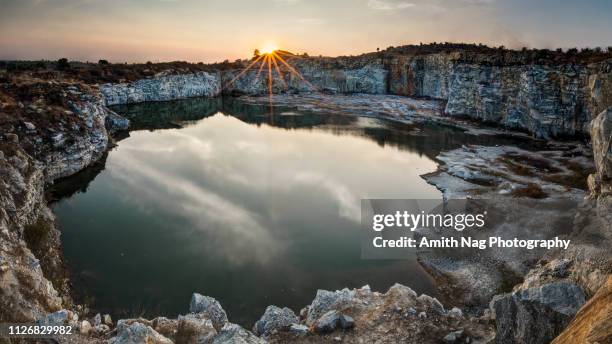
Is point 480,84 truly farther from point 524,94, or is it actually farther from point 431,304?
point 431,304

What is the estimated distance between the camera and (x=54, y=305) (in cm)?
1616

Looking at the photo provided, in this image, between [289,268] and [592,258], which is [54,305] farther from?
[592,258]

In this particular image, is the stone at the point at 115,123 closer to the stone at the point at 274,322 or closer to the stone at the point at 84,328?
the stone at the point at 84,328

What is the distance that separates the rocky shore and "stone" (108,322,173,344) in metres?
0.04

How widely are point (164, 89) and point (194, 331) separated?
346 ft

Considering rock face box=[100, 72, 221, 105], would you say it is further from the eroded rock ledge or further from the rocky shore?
the eroded rock ledge

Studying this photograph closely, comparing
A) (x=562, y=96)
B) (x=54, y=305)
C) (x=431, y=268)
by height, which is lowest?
(x=431, y=268)

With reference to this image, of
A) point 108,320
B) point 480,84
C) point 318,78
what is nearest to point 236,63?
point 318,78

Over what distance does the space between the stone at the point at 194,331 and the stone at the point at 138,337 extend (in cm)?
115

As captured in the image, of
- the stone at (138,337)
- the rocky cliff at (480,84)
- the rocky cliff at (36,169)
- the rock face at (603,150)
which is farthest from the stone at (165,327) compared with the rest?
the rocky cliff at (480,84)

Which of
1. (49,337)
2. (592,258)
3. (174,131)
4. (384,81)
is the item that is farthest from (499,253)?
(384,81)

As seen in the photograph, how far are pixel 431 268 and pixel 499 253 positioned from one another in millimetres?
4472

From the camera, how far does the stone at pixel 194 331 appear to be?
14484mm

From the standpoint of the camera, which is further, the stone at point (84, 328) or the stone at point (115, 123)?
the stone at point (115, 123)
